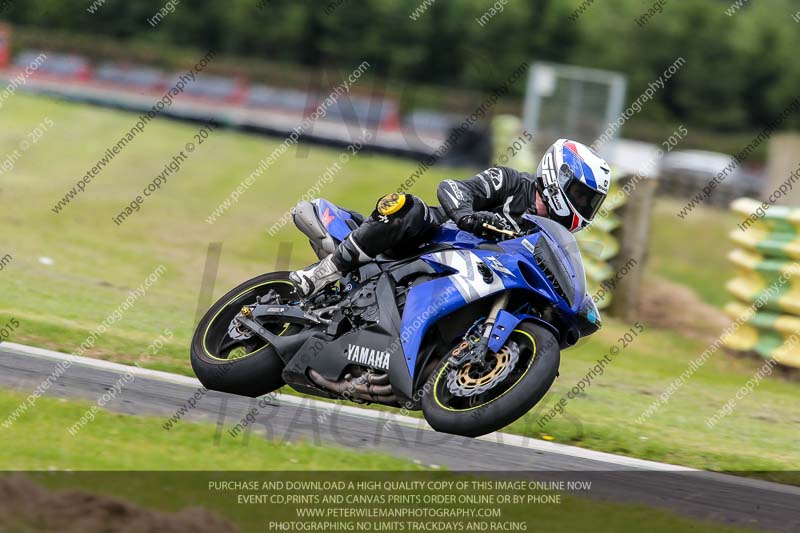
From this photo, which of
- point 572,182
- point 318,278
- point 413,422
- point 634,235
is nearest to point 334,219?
point 318,278

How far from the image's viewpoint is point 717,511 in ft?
20.0

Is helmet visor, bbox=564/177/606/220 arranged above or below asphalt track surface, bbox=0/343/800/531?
above

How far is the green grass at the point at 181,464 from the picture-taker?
17.1 ft

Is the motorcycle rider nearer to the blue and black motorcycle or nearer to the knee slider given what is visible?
the knee slider

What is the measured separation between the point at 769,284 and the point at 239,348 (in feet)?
23.6

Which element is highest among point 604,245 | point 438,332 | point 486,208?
point 486,208

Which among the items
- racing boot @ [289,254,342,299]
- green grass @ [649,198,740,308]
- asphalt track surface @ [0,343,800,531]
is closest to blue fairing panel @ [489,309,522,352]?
asphalt track surface @ [0,343,800,531]

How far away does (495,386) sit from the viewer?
255 inches

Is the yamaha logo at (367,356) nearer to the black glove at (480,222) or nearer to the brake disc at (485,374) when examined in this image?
the brake disc at (485,374)

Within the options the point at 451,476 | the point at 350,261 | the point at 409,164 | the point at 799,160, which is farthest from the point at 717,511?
the point at 409,164

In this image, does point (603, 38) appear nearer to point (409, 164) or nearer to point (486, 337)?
point (409, 164)

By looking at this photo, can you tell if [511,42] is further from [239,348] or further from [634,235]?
[239,348]

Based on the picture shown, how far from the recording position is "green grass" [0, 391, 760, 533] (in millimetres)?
5203

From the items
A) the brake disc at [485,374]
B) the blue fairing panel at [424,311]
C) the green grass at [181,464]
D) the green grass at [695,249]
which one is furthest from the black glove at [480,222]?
the green grass at [695,249]
